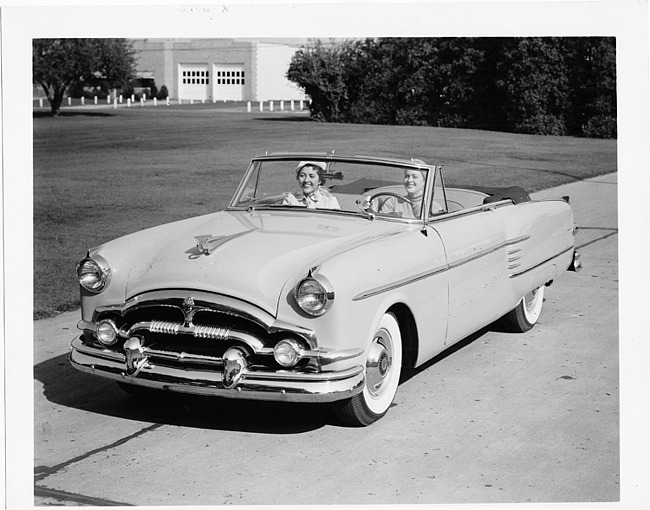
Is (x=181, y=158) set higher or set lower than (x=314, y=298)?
higher

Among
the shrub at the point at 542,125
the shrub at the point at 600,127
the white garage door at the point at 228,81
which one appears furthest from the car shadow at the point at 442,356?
the shrub at the point at 542,125

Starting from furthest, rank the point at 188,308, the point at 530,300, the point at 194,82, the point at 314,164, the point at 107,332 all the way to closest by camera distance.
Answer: the point at 194,82 < the point at 530,300 < the point at 314,164 < the point at 107,332 < the point at 188,308

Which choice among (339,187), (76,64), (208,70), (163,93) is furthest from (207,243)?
(76,64)

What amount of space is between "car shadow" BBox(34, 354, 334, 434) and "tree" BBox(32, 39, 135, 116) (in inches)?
556

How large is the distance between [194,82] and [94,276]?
11.5m

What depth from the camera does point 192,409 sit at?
5008 millimetres

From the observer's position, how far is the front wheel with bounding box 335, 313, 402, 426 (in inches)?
185

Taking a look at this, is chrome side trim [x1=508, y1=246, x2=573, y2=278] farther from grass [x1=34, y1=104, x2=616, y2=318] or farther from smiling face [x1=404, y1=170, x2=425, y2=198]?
grass [x1=34, y1=104, x2=616, y2=318]

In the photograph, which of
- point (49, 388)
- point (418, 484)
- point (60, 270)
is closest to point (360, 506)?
point (418, 484)

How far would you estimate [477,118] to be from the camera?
20.6 metres

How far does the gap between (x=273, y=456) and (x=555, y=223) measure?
11.6 ft

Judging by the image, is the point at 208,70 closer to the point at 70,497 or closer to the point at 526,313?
the point at 526,313

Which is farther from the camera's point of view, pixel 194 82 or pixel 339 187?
pixel 194 82

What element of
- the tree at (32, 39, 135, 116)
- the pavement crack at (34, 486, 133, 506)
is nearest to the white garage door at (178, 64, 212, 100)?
the tree at (32, 39, 135, 116)
